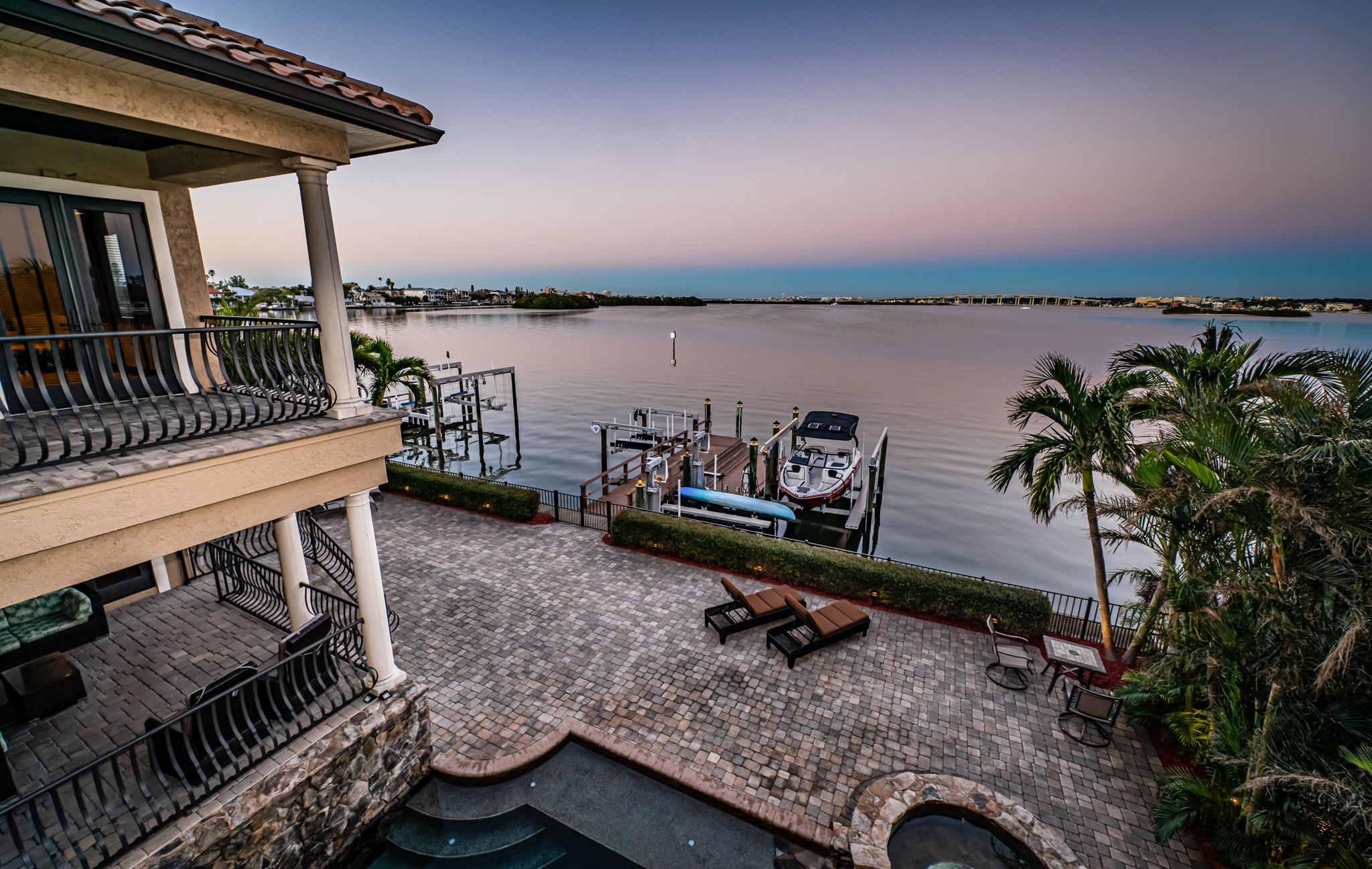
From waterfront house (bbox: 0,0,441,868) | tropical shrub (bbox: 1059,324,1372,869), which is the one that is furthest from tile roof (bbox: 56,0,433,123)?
tropical shrub (bbox: 1059,324,1372,869)

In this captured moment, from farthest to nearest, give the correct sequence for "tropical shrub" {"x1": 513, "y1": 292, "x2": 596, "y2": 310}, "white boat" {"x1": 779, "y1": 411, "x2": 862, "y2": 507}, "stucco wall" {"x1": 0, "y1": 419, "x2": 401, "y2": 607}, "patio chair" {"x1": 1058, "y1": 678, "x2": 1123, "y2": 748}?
"tropical shrub" {"x1": 513, "y1": 292, "x2": 596, "y2": 310}
"white boat" {"x1": 779, "y1": 411, "x2": 862, "y2": 507}
"patio chair" {"x1": 1058, "y1": 678, "x2": 1123, "y2": 748}
"stucco wall" {"x1": 0, "y1": 419, "x2": 401, "y2": 607}

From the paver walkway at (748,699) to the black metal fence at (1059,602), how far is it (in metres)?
1.53

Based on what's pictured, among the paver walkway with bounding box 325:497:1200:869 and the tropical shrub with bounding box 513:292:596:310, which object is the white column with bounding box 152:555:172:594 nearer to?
the paver walkway with bounding box 325:497:1200:869

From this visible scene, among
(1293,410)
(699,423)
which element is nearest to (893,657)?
(1293,410)

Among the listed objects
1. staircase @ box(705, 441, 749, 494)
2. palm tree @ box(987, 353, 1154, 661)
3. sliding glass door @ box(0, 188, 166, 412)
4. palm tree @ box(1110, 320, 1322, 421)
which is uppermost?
sliding glass door @ box(0, 188, 166, 412)

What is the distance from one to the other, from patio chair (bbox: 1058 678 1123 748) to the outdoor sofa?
12068 millimetres

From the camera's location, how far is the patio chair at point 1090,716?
6.58m

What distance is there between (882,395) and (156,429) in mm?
39429

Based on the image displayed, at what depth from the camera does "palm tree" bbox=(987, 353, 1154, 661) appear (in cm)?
743

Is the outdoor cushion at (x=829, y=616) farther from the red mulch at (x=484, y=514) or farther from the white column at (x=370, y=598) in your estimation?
the red mulch at (x=484, y=514)

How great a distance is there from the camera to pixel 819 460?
64.1ft

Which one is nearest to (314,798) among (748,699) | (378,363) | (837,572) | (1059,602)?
(748,699)

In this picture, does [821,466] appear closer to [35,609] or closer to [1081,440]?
[1081,440]

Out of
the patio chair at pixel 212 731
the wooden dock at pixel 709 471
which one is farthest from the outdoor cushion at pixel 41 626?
the wooden dock at pixel 709 471
